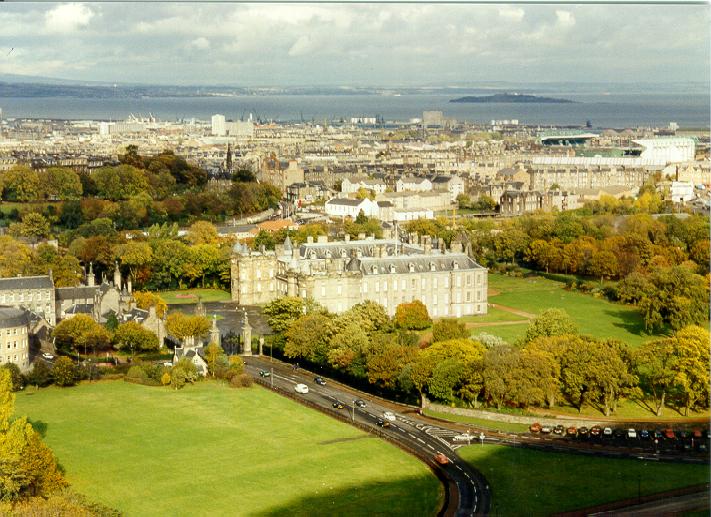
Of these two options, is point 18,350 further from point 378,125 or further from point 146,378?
point 378,125

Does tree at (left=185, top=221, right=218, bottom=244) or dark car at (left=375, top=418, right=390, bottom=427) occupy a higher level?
tree at (left=185, top=221, right=218, bottom=244)

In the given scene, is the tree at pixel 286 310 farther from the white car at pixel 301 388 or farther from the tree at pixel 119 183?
the tree at pixel 119 183

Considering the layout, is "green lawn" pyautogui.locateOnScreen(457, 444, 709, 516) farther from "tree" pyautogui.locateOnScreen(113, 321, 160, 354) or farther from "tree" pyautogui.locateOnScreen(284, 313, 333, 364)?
"tree" pyautogui.locateOnScreen(113, 321, 160, 354)

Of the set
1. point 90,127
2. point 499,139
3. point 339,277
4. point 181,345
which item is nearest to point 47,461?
point 181,345

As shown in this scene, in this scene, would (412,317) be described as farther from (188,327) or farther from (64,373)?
(64,373)

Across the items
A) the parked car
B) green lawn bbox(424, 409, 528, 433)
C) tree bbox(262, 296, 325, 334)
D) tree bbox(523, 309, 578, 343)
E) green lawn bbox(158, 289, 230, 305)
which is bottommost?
green lawn bbox(158, 289, 230, 305)

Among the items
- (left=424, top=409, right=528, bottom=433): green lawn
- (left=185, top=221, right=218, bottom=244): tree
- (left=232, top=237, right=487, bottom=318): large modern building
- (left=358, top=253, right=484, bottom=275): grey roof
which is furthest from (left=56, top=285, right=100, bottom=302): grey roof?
(left=424, top=409, right=528, bottom=433): green lawn

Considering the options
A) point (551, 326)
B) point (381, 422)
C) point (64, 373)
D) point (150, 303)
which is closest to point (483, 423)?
point (381, 422)
